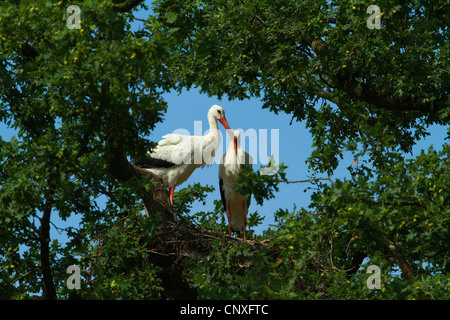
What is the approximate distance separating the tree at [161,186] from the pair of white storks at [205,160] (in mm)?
1501

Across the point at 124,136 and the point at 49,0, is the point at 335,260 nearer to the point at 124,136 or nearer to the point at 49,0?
the point at 124,136

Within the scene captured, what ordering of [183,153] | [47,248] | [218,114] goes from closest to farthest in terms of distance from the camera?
[47,248]
[183,153]
[218,114]

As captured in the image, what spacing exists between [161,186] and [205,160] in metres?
2.27

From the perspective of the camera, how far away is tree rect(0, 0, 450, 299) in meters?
6.88

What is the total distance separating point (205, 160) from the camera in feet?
41.4

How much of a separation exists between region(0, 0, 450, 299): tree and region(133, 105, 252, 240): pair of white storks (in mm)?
1501

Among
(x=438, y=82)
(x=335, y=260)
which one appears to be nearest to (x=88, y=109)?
(x=335, y=260)

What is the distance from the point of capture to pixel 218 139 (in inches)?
495

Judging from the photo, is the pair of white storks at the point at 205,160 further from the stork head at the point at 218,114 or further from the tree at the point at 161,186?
the tree at the point at 161,186

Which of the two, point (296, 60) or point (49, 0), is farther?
point (296, 60)

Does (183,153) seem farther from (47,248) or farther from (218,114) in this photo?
(47,248)

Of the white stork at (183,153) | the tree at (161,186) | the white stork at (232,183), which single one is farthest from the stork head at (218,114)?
the tree at (161,186)

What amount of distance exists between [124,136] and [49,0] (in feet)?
5.64

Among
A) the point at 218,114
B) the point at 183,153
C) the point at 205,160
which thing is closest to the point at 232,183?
the point at 205,160
